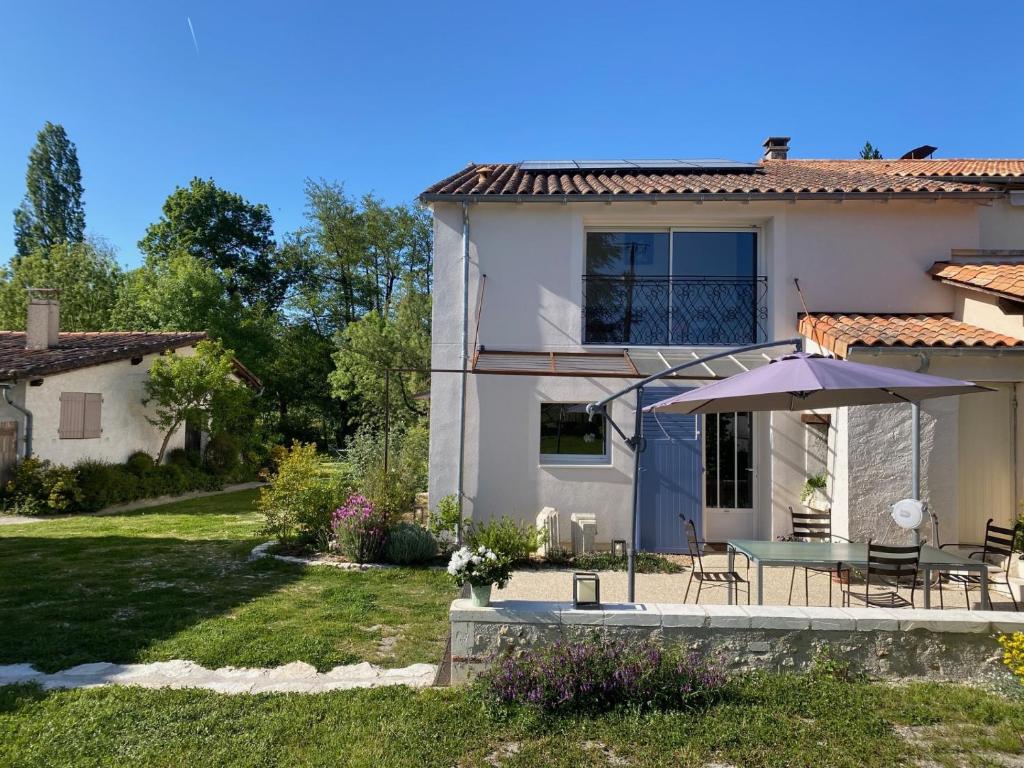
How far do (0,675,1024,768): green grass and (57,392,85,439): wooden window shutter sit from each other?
18.2 metres

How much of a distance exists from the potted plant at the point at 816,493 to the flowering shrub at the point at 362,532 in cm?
898

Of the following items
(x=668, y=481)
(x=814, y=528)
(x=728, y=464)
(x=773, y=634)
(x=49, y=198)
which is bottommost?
(x=773, y=634)

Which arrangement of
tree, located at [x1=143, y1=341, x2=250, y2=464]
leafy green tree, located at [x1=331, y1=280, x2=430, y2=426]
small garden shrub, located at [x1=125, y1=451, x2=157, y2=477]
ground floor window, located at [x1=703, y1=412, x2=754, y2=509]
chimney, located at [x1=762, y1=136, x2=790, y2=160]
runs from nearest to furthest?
1. ground floor window, located at [x1=703, y1=412, x2=754, y2=509]
2. chimney, located at [x1=762, y1=136, x2=790, y2=160]
3. small garden shrub, located at [x1=125, y1=451, x2=157, y2=477]
4. tree, located at [x1=143, y1=341, x2=250, y2=464]
5. leafy green tree, located at [x1=331, y1=280, x2=430, y2=426]

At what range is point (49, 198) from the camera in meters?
55.6

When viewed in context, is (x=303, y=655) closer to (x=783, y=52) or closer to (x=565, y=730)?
(x=565, y=730)

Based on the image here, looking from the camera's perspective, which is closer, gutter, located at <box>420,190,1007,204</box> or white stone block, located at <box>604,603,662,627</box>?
white stone block, located at <box>604,603,662,627</box>

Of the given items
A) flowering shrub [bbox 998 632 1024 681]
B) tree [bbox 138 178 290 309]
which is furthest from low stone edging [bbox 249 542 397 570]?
tree [bbox 138 178 290 309]

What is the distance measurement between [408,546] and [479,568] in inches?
253

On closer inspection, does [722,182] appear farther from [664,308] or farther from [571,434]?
[571,434]

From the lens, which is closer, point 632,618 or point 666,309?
point 632,618

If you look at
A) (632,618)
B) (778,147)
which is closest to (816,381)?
(632,618)

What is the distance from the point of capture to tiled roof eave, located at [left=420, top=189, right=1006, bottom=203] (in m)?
13.5

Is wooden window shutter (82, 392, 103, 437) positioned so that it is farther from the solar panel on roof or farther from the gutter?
the solar panel on roof

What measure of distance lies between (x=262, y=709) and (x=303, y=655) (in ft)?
4.86
